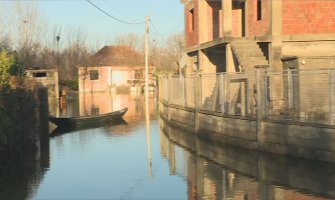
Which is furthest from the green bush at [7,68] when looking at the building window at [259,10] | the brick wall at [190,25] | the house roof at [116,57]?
the house roof at [116,57]

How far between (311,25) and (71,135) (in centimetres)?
1223

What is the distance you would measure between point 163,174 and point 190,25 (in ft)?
73.3

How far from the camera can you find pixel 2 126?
12.6 metres

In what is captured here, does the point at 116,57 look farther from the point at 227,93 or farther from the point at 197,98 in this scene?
the point at 227,93

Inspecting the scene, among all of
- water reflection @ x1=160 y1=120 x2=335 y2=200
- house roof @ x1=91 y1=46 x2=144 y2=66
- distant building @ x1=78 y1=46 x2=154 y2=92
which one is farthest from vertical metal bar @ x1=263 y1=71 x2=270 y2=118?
house roof @ x1=91 y1=46 x2=144 y2=66

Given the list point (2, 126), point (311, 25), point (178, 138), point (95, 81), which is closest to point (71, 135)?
point (178, 138)

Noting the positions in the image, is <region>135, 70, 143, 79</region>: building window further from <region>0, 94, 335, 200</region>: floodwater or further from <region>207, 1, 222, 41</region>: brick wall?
<region>0, 94, 335, 200</region>: floodwater

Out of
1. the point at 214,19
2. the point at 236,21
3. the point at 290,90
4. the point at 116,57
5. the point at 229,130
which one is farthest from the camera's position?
the point at 116,57

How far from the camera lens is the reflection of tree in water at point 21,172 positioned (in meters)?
10.7

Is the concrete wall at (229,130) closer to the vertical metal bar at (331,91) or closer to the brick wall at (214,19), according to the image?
→ the vertical metal bar at (331,91)

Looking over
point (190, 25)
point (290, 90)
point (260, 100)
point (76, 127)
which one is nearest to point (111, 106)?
point (190, 25)

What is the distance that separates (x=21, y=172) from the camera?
43.0 feet

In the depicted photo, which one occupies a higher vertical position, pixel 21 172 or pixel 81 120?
pixel 81 120

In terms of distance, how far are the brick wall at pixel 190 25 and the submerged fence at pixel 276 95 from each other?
37.5 ft
